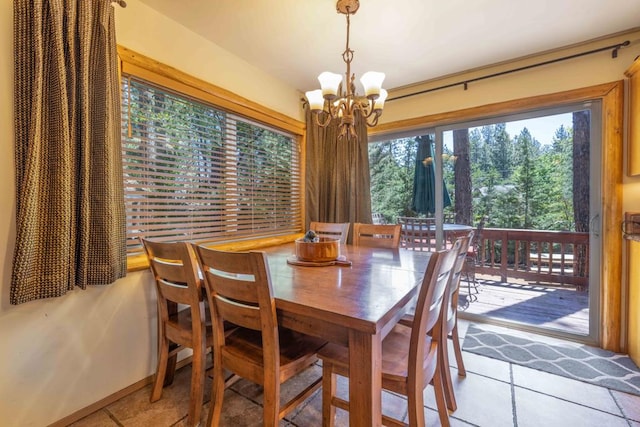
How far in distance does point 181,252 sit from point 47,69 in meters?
1.08

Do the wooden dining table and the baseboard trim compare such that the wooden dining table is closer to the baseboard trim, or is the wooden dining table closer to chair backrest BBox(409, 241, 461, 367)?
chair backrest BBox(409, 241, 461, 367)

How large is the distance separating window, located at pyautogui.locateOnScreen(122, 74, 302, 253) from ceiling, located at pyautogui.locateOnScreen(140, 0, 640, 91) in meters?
0.59

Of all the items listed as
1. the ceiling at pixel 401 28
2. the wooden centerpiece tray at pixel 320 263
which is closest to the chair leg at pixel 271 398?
the wooden centerpiece tray at pixel 320 263

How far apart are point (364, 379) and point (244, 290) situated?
54 cm

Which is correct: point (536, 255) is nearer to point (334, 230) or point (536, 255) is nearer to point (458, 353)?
point (458, 353)

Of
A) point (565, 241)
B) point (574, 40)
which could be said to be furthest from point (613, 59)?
point (565, 241)

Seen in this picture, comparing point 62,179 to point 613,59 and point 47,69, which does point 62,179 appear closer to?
point 47,69

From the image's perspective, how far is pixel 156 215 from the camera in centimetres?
192

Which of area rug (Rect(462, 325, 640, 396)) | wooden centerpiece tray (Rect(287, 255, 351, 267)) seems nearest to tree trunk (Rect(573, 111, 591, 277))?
area rug (Rect(462, 325, 640, 396))

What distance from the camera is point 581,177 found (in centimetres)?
234

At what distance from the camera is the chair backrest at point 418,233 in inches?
119

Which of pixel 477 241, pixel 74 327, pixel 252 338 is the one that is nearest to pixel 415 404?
pixel 252 338

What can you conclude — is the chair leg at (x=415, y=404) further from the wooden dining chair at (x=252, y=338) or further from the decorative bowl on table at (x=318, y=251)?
the decorative bowl on table at (x=318, y=251)

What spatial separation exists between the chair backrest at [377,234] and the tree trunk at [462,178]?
35.3 inches
